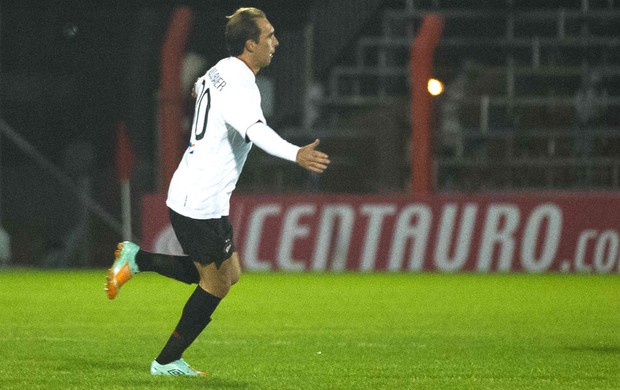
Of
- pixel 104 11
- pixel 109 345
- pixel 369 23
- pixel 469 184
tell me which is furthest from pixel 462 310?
pixel 104 11

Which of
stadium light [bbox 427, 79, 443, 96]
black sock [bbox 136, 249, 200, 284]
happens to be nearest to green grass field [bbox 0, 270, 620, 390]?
black sock [bbox 136, 249, 200, 284]

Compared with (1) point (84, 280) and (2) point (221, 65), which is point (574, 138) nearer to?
(1) point (84, 280)

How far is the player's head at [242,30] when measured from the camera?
23.2 ft

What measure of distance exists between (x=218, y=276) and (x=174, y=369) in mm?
547

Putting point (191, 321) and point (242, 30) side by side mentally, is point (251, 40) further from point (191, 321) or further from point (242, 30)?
point (191, 321)

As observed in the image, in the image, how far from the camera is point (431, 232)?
19141 mm

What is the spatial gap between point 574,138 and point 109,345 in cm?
1525

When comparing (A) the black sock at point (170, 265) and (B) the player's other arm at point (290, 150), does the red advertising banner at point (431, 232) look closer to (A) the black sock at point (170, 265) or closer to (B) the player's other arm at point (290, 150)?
(A) the black sock at point (170, 265)

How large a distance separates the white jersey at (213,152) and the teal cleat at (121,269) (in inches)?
21.6

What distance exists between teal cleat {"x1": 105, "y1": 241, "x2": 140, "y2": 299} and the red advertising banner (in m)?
11.8

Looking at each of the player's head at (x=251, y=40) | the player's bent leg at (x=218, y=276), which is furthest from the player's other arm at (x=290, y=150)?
the player's bent leg at (x=218, y=276)

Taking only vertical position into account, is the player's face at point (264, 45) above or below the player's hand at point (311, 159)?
above

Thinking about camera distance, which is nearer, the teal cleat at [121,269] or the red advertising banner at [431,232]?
the teal cleat at [121,269]

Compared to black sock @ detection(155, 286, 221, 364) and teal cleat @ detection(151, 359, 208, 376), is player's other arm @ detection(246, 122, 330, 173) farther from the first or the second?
teal cleat @ detection(151, 359, 208, 376)
